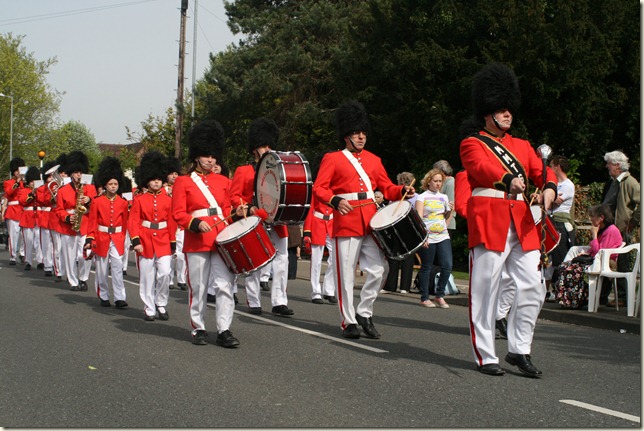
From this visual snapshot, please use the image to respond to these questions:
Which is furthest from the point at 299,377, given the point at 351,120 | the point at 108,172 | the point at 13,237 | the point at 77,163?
the point at 13,237

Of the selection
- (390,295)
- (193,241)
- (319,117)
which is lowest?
(390,295)

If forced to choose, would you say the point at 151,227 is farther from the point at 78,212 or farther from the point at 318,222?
the point at 78,212

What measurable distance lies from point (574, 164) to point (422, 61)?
528 centimetres

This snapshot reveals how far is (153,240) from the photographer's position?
12.3 metres

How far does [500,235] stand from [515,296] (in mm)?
495

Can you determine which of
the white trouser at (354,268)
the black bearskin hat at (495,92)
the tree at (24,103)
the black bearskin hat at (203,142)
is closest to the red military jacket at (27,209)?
the black bearskin hat at (203,142)

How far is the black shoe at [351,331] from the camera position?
9875 mm

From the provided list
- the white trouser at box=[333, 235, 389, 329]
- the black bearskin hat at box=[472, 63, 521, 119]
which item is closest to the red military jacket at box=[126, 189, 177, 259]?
the white trouser at box=[333, 235, 389, 329]

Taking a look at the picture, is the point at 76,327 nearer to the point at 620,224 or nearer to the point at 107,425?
the point at 107,425

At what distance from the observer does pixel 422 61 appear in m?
25.2

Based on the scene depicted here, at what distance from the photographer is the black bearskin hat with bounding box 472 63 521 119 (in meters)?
8.09

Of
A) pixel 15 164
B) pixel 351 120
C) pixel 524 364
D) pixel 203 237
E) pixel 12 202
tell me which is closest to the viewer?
pixel 524 364

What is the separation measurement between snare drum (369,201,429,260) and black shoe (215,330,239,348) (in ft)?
5.54

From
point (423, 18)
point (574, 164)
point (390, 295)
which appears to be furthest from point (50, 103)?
point (390, 295)
